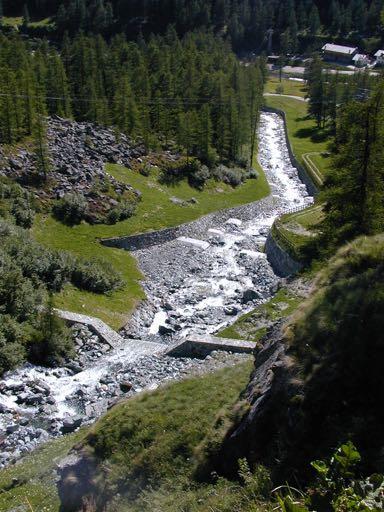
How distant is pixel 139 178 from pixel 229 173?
15955 mm

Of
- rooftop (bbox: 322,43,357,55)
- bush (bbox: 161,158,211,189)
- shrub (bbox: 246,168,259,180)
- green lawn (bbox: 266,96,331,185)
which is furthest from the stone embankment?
rooftop (bbox: 322,43,357,55)

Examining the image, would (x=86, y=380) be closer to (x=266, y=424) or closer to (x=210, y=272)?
(x=266, y=424)

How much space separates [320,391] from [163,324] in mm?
29675

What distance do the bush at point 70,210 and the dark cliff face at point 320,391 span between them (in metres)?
43.7

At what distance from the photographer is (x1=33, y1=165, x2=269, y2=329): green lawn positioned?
42.8 m

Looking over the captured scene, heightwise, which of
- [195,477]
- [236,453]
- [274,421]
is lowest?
[195,477]

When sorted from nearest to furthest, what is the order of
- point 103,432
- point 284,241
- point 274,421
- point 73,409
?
point 274,421 → point 103,432 → point 73,409 → point 284,241

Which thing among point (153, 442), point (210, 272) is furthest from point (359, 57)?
point (153, 442)

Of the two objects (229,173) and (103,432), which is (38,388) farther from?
(229,173)

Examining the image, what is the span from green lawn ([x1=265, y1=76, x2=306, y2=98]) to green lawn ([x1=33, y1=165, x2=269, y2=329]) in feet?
241

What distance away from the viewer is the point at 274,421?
13703mm

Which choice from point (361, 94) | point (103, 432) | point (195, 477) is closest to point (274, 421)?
point (195, 477)

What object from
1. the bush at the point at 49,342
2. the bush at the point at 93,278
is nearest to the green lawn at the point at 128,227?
the bush at the point at 93,278

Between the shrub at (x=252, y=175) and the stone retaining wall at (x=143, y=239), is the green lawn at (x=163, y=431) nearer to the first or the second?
the stone retaining wall at (x=143, y=239)
